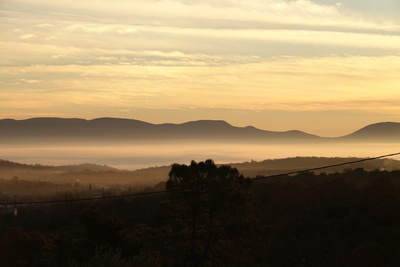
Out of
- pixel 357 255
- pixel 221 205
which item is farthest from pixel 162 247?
pixel 357 255

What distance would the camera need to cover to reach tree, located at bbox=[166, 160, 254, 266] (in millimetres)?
44156

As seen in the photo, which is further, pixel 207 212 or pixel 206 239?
pixel 207 212

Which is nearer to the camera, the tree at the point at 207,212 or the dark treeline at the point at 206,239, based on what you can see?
the dark treeline at the point at 206,239

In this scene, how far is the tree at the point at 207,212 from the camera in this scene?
1738 inches

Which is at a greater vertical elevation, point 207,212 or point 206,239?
point 207,212

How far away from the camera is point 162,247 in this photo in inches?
1731

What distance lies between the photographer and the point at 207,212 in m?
44.7

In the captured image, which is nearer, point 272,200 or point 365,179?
point 272,200

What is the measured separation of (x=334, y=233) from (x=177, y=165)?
98.2ft

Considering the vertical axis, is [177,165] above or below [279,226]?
above

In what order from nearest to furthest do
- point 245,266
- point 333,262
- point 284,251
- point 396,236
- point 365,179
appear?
point 333,262 → point 245,266 → point 284,251 → point 396,236 → point 365,179

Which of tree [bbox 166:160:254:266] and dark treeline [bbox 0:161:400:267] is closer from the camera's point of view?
dark treeline [bbox 0:161:400:267]

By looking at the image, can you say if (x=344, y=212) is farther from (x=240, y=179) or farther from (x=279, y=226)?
(x=240, y=179)

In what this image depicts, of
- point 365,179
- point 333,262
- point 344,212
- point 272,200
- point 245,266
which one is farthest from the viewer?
point 365,179
